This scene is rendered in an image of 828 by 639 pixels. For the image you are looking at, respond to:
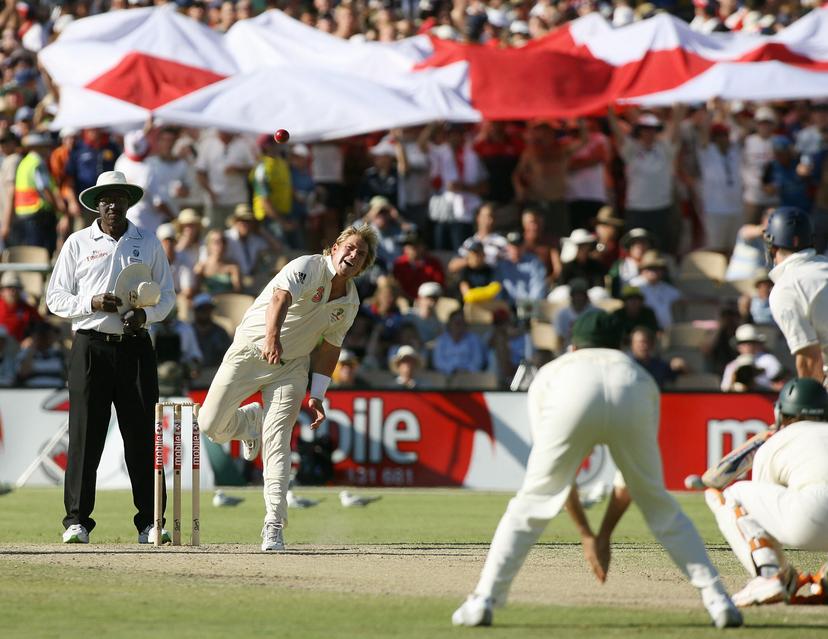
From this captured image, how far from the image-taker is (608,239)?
20891 millimetres

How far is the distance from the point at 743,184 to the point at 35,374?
386 inches

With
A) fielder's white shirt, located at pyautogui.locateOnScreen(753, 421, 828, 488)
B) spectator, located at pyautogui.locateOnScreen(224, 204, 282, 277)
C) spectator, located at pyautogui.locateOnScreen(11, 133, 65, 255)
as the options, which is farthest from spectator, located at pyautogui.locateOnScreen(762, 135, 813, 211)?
fielder's white shirt, located at pyautogui.locateOnScreen(753, 421, 828, 488)

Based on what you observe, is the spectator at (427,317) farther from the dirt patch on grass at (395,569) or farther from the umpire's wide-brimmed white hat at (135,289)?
the umpire's wide-brimmed white hat at (135,289)

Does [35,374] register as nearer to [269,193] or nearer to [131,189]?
[269,193]

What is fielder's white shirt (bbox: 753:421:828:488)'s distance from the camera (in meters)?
7.94

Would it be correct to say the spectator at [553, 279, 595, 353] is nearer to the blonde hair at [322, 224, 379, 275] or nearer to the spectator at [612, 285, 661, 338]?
the spectator at [612, 285, 661, 338]

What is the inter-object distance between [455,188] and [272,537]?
1112cm

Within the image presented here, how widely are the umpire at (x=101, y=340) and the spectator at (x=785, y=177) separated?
12548mm

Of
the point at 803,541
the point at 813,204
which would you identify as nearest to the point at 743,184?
the point at 813,204

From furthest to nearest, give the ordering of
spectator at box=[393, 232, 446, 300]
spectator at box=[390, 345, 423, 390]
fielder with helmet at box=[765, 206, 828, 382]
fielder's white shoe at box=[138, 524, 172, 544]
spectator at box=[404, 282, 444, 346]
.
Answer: spectator at box=[393, 232, 446, 300] → spectator at box=[404, 282, 444, 346] → spectator at box=[390, 345, 423, 390] → fielder's white shoe at box=[138, 524, 172, 544] → fielder with helmet at box=[765, 206, 828, 382]

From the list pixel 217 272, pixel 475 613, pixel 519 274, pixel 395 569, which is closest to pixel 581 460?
pixel 475 613

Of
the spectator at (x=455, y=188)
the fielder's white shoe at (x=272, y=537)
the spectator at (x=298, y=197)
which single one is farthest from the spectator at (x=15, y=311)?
the fielder's white shoe at (x=272, y=537)

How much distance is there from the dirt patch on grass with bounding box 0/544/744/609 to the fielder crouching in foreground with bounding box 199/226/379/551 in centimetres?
58

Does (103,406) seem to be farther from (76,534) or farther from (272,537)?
(272,537)
